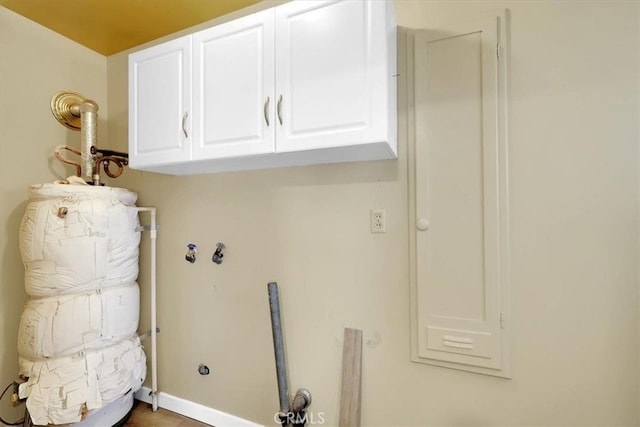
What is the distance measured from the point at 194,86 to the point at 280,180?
640 millimetres

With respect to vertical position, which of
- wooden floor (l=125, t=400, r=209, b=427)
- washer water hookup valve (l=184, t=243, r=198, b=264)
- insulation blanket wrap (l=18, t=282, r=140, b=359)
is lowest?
wooden floor (l=125, t=400, r=209, b=427)

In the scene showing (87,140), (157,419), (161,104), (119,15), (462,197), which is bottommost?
(157,419)

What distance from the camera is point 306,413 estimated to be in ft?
5.16

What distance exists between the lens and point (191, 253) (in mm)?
1891

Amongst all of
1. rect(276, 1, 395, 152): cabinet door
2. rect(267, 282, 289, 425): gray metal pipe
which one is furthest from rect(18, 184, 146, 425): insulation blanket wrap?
rect(276, 1, 395, 152): cabinet door

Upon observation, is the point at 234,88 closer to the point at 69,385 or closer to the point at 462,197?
the point at 462,197

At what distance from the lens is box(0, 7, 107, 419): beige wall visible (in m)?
1.75

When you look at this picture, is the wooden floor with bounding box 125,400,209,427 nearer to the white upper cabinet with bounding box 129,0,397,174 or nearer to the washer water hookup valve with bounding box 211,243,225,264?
the washer water hookup valve with bounding box 211,243,225,264

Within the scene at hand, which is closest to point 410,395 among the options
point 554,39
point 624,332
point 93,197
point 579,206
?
point 624,332

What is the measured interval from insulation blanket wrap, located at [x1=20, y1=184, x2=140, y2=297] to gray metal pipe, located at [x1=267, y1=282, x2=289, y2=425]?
3.26 feet

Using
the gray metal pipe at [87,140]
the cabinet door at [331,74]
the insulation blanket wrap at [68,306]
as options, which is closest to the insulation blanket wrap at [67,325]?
the insulation blanket wrap at [68,306]

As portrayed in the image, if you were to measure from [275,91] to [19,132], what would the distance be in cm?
175

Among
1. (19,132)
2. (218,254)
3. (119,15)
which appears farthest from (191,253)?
(119,15)

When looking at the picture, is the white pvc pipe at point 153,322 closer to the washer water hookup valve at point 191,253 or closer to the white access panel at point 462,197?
the washer water hookup valve at point 191,253
